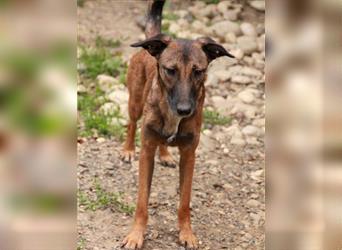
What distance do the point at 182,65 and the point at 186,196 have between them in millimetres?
1294

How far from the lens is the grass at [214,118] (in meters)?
8.62

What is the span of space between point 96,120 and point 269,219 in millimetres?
5315

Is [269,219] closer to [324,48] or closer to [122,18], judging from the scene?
[324,48]

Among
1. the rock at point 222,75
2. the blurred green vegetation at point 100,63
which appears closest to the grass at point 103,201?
the blurred green vegetation at point 100,63

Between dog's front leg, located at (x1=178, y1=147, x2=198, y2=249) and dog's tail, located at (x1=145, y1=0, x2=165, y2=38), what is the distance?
1488 mm

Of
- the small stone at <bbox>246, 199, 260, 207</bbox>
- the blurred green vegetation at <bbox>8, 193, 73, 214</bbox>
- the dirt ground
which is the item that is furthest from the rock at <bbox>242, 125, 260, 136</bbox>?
the blurred green vegetation at <bbox>8, 193, 73, 214</bbox>

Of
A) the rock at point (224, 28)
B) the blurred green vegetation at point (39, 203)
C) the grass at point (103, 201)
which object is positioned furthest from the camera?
the rock at point (224, 28)

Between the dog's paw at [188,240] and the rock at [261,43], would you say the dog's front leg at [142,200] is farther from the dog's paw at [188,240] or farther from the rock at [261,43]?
the rock at [261,43]

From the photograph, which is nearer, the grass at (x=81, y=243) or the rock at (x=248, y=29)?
the grass at (x=81, y=243)

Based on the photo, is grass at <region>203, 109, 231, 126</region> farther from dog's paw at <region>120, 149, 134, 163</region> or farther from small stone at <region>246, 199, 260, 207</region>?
small stone at <region>246, 199, 260, 207</region>

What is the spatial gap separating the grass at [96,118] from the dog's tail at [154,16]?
5.05 ft

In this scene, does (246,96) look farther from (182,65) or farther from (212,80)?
(182,65)

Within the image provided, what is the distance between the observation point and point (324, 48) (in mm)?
2887

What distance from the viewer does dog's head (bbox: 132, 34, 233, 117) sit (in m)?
5.56
